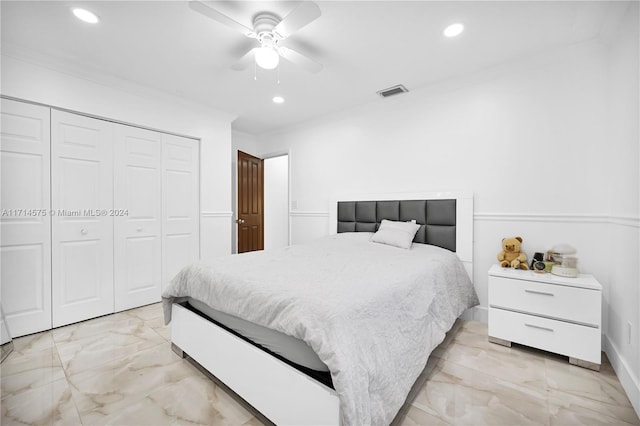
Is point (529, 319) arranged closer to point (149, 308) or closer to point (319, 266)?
point (319, 266)

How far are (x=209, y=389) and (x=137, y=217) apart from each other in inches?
86.9

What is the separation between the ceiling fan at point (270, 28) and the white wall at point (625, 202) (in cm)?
200

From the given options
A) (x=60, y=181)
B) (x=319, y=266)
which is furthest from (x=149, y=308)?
(x=319, y=266)

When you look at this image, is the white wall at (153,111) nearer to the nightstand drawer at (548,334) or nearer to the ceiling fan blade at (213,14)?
the ceiling fan blade at (213,14)

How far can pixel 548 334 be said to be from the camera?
1.99 metres

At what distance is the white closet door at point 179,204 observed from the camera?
333 cm

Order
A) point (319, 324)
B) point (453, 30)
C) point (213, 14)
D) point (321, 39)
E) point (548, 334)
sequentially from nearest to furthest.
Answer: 1. point (319, 324)
2. point (213, 14)
3. point (548, 334)
4. point (453, 30)
5. point (321, 39)

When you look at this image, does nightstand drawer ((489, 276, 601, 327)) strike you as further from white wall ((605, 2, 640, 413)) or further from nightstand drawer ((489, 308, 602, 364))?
white wall ((605, 2, 640, 413))

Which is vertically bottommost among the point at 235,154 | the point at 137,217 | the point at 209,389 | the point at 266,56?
the point at 209,389

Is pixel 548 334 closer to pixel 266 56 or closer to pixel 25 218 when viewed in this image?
pixel 266 56

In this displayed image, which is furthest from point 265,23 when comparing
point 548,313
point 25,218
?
point 548,313

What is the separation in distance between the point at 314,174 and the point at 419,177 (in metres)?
1.60

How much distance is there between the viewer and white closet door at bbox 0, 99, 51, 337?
2.33m

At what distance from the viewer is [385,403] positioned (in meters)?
1.22
